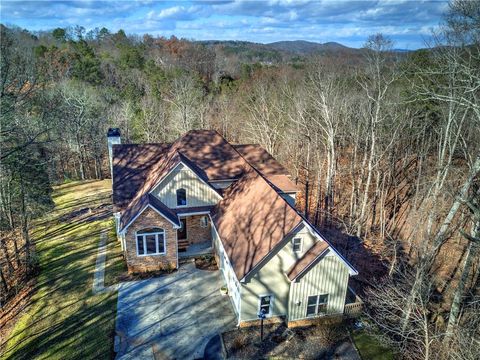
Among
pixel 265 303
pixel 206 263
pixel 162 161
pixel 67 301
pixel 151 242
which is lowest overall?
pixel 67 301

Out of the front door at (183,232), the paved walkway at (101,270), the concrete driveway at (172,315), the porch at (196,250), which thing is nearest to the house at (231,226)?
the front door at (183,232)

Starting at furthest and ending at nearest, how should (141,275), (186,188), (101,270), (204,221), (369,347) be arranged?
(204,221) < (186,188) < (101,270) < (141,275) < (369,347)

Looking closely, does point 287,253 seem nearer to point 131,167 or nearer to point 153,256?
point 153,256

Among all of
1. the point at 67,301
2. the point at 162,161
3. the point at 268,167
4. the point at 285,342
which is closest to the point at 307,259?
the point at 285,342

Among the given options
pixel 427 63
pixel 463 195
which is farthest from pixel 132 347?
pixel 427 63

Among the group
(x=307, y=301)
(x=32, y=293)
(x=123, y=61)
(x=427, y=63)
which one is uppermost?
(x=123, y=61)

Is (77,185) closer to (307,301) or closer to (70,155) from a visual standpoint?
(70,155)

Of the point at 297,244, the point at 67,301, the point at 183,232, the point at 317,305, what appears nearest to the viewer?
the point at 297,244

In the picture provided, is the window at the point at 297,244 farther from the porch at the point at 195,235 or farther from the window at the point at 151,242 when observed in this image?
the window at the point at 151,242
